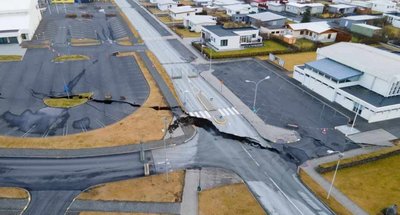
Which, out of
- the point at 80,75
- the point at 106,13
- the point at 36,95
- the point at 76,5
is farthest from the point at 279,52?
the point at 76,5

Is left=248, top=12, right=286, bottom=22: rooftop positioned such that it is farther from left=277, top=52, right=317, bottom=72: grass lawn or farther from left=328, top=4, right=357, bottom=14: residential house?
left=328, top=4, right=357, bottom=14: residential house

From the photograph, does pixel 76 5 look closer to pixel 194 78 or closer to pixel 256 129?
pixel 194 78

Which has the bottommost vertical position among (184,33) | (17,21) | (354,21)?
(184,33)

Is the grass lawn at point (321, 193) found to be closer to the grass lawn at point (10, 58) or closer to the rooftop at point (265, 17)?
the grass lawn at point (10, 58)

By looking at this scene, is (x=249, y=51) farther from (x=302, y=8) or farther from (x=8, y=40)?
(x=8, y=40)

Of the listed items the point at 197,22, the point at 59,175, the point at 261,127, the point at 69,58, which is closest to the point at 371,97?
the point at 261,127

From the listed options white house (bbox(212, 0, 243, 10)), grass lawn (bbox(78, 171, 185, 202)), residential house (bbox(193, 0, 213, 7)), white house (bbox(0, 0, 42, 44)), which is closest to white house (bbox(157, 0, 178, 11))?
residential house (bbox(193, 0, 213, 7))
